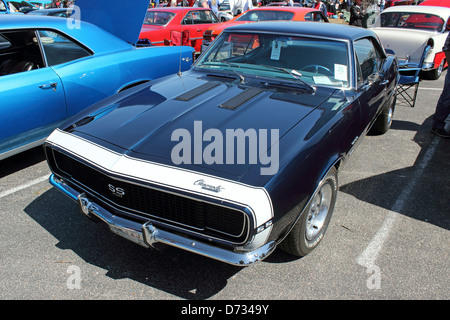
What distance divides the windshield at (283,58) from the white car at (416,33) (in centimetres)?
428

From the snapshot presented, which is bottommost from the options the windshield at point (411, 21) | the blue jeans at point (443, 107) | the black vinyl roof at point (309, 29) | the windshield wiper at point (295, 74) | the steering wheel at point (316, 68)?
the blue jeans at point (443, 107)

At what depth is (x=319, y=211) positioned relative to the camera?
278cm

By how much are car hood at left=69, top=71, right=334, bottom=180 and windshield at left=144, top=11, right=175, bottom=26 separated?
6.11 m

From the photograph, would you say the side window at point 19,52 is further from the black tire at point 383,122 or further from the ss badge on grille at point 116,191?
the black tire at point 383,122

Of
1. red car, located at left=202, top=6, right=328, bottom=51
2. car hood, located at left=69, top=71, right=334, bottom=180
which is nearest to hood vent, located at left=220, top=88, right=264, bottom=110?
car hood, located at left=69, top=71, right=334, bottom=180

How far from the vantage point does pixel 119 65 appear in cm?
427

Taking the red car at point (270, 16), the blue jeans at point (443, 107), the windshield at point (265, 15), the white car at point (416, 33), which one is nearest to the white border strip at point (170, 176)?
the blue jeans at point (443, 107)

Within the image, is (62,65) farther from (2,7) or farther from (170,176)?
(2,7)

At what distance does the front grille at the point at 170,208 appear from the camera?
202 cm

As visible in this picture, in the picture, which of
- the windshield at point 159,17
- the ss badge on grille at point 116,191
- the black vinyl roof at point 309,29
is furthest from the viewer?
the windshield at point 159,17

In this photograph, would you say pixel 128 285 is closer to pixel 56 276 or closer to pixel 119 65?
pixel 56 276

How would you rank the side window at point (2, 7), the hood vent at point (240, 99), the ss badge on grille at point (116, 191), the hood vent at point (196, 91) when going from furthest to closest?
the side window at point (2, 7)
the hood vent at point (196, 91)
the hood vent at point (240, 99)
the ss badge on grille at point (116, 191)

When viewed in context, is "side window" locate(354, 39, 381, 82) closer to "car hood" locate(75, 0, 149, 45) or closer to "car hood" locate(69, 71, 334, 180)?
"car hood" locate(69, 71, 334, 180)

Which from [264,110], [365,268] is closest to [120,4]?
[264,110]
